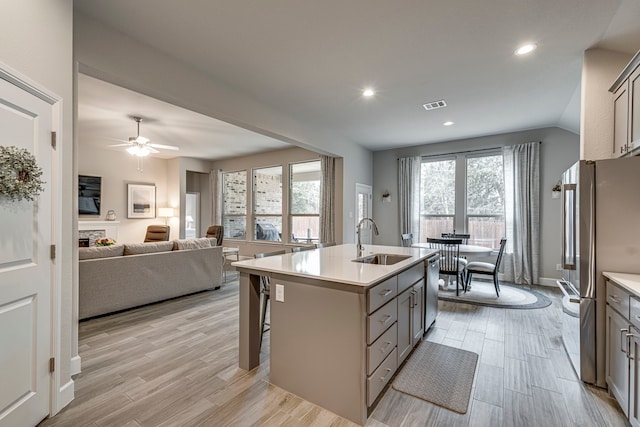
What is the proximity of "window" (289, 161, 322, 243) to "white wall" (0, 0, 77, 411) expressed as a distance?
494 centimetres

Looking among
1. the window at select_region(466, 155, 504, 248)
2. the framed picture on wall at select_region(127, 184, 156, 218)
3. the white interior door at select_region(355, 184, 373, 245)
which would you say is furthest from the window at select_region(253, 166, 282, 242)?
the window at select_region(466, 155, 504, 248)

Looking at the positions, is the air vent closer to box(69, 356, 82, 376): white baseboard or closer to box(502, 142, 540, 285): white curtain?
box(502, 142, 540, 285): white curtain

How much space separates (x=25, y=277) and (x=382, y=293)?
A: 7.00 feet

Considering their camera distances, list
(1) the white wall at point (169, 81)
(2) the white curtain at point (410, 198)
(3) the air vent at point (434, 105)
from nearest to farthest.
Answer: (1) the white wall at point (169, 81) → (3) the air vent at point (434, 105) → (2) the white curtain at point (410, 198)

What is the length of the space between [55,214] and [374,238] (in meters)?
6.08

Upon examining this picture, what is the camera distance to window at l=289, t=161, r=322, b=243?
679 cm

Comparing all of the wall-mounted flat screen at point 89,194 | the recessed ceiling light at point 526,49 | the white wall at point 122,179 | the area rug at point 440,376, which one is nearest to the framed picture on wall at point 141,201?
the white wall at point 122,179

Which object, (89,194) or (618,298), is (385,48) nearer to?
(618,298)

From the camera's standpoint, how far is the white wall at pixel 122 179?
22.5 ft

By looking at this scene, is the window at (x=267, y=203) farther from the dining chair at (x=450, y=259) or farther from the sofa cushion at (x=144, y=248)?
the dining chair at (x=450, y=259)

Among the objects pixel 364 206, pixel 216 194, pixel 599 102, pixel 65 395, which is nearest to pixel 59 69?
pixel 65 395

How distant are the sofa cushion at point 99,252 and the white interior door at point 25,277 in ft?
6.36

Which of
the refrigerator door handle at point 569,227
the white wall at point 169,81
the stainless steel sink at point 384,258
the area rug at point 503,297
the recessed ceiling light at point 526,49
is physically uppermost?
the recessed ceiling light at point 526,49

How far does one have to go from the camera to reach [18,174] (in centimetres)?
154
